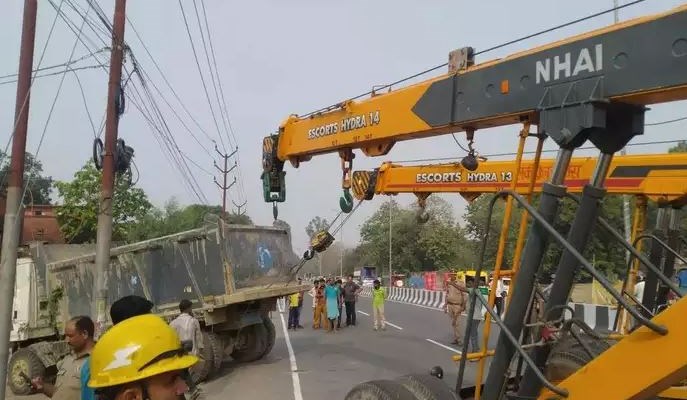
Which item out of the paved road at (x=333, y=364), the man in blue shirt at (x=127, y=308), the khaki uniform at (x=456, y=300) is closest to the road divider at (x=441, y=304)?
the paved road at (x=333, y=364)

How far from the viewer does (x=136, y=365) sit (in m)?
1.99

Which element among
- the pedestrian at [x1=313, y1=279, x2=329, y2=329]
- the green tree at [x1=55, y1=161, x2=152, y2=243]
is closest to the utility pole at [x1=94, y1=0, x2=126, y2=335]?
the pedestrian at [x1=313, y1=279, x2=329, y2=329]

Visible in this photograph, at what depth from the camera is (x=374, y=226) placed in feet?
275

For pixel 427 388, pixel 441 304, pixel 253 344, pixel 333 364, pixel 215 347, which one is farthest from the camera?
pixel 441 304

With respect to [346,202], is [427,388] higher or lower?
lower

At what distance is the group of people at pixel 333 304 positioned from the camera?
19.1 meters

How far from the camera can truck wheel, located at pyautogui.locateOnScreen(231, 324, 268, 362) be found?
43.2ft

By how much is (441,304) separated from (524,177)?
895 inches

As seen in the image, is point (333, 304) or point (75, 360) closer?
point (75, 360)

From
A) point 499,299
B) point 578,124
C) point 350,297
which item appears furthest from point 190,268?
point 350,297

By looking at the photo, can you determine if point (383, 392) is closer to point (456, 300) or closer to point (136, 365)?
point (136, 365)

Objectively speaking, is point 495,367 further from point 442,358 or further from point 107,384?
point 442,358

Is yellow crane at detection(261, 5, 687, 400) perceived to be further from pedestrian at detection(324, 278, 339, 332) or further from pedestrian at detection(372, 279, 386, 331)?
pedestrian at detection(324, 278, 339, 332)

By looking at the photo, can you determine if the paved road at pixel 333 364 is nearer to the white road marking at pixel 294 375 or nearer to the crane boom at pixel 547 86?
the white road marking at pixel 294 375
